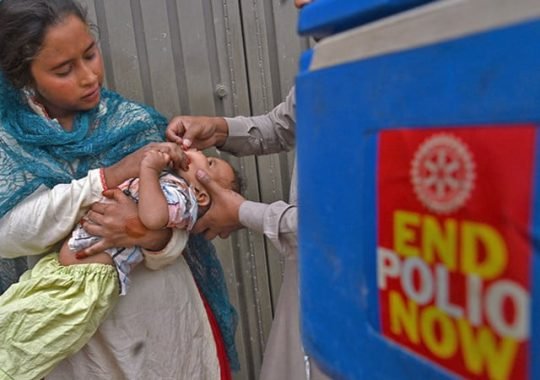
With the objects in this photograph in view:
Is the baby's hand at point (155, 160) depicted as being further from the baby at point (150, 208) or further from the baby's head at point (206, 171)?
the baby's head at point (206, 171)

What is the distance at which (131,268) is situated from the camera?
143cm

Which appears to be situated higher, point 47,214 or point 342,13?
point 342,13

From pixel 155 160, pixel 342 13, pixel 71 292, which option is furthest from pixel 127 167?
pixel 342 13

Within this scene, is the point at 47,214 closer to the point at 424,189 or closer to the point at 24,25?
the point at 24,25

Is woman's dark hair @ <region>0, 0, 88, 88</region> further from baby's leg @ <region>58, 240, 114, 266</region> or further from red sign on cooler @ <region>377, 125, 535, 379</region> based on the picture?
red sign on cooler @ <region>377, 125, 535, 379</region>

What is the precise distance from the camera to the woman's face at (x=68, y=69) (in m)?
1.30

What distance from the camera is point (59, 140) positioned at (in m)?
1.35

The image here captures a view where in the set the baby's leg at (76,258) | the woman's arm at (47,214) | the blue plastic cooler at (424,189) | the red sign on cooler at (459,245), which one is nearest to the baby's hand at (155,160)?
the woman's arm at (47,214)

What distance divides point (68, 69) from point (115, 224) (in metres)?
0.36

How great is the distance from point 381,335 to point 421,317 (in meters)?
0.06

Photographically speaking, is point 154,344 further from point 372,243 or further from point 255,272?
point 372,243

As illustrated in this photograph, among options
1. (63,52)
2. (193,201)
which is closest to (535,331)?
(193,201)

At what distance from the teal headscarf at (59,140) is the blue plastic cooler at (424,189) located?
32.4 inches

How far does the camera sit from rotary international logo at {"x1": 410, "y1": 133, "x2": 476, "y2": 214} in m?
0.50
